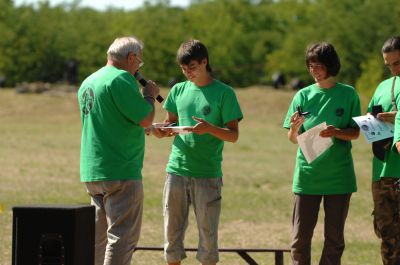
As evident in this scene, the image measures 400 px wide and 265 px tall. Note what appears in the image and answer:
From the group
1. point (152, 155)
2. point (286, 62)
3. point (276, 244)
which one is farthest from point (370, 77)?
point (276, 244)

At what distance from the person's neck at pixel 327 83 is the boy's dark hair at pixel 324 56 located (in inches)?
Result: 2.8

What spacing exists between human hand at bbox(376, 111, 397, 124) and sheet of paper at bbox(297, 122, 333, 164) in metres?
0.39

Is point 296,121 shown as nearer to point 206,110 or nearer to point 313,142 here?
point 313,142

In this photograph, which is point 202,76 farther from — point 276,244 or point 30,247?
point 276,244

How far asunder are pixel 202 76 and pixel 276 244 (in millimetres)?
4453

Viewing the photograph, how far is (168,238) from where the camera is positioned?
27.5 ft

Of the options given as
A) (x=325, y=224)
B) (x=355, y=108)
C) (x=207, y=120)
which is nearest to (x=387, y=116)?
(x=355, y=108)

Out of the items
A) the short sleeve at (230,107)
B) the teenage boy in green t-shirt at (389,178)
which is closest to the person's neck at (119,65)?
the short sleeve at (230,107)

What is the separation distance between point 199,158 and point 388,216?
1.45 m

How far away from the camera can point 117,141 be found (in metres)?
7.61

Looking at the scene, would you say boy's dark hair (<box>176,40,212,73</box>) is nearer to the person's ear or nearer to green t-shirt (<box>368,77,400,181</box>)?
the person's ear

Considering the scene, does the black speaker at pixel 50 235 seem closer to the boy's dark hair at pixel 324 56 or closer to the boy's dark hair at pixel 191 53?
the boy's dark hair at pixel 191 53

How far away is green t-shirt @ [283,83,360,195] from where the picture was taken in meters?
8.13

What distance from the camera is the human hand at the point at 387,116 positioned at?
26.2 feet
